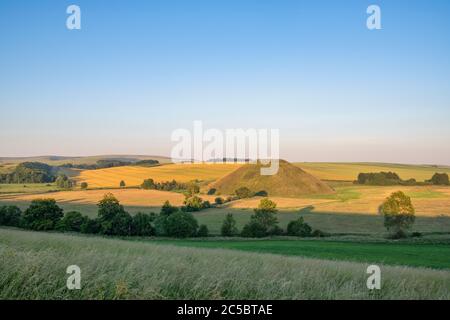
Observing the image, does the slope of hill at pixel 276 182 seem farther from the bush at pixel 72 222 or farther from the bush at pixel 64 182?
the bush at pixel 72 222

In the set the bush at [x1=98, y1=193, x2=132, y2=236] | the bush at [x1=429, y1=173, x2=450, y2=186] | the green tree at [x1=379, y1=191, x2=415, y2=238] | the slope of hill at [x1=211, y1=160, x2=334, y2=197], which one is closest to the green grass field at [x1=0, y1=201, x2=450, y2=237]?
the green tree at [x1=379, y1=191, x2=415, y2=238]

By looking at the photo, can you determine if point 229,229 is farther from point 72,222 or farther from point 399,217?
point 399,217

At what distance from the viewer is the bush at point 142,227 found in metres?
49.2

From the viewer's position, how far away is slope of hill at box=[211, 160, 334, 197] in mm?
87375

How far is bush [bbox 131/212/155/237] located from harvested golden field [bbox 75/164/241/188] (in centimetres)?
3782

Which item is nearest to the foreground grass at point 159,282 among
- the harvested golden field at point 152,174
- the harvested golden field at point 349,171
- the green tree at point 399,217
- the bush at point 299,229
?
the bush at point 299,229

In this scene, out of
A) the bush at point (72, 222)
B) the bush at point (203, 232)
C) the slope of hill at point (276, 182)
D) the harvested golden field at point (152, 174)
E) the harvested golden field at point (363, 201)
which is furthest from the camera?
the harvested golden field at point (152, 174)

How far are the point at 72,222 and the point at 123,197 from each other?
82.5 feet

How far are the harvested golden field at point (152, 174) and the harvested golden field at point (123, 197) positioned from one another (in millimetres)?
7459

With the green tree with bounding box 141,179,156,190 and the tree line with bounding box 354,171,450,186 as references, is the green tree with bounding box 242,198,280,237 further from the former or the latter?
the tree line with bounding box 354,171,450,186

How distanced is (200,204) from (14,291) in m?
64.8

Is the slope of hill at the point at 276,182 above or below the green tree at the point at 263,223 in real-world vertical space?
above

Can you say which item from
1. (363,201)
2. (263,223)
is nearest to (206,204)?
(263,223)
